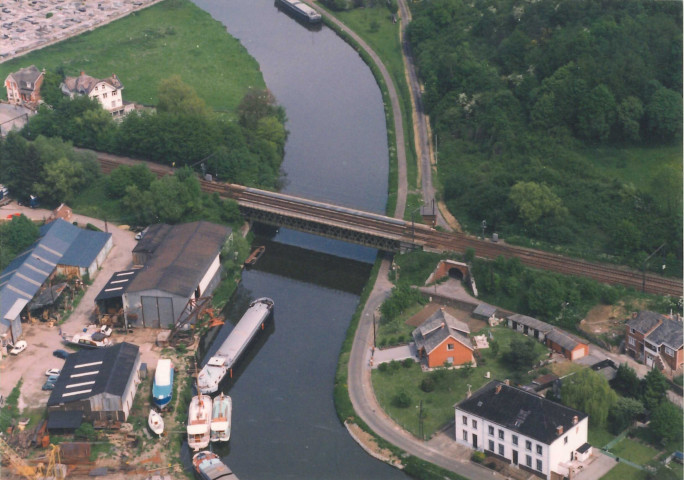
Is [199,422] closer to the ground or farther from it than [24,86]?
farther from it

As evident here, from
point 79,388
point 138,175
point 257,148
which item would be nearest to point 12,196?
point 138,175

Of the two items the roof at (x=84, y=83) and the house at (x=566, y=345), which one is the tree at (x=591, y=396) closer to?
the house at (x=566, y=345)

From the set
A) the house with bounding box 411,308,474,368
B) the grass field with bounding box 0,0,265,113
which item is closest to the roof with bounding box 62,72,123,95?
the grass field with bounding box 0,0,265,113

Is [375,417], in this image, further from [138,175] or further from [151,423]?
[138,175]

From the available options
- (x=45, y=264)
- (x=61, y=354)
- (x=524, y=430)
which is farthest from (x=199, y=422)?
(x=45, y=264)

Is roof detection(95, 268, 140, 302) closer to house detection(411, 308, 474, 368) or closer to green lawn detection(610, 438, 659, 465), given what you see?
house detection(411, 308, 474, 368)

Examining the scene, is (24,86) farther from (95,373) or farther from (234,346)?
(95,373)
